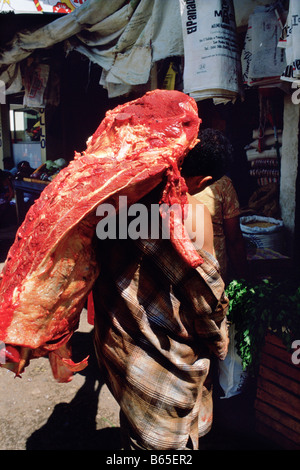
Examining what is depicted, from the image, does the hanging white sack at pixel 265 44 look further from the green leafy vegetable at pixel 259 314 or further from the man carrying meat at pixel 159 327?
the man carrying meat at pixel 159 327

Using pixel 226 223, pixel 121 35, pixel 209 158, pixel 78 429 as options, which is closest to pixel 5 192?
pixel 121 35

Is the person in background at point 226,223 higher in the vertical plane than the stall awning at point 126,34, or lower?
lower

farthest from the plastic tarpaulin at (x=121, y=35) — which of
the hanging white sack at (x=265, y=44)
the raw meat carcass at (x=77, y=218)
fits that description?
the raw meat carcass at (x=77, y=218)

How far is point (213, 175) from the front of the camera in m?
1.83

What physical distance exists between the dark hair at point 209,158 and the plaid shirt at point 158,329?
1.70ft

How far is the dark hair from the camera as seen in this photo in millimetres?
1740

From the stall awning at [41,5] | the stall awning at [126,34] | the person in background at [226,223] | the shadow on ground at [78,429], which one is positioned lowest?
the shadow on ground at [78,429]

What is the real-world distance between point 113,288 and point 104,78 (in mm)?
4530

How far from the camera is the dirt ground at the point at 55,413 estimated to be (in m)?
2.69

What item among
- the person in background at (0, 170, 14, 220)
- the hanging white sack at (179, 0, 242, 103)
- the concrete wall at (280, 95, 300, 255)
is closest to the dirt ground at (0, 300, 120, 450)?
the concrete wall at (280, 95, 300, 255)

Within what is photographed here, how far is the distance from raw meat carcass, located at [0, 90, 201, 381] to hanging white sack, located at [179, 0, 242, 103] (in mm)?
1790

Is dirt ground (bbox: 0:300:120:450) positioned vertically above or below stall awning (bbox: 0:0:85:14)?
below

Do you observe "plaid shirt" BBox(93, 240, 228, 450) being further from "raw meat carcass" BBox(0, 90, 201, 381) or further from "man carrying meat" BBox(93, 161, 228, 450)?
"raw meat carcass" BBox(0, 90, 201, 381)

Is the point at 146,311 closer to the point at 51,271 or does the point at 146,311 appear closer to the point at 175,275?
the point at 175,275
